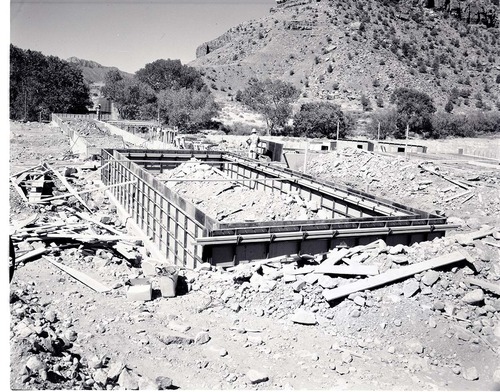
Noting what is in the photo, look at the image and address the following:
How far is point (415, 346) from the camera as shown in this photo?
7.60m

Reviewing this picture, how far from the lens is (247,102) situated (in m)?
53.2

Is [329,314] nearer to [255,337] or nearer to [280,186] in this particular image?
[255,337]

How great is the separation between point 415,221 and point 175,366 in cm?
702

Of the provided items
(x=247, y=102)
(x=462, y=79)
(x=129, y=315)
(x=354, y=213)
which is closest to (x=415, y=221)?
(x=354, y=213)

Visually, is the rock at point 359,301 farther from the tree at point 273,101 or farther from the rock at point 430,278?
the tree at point 273,101

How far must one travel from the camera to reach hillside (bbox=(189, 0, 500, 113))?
232ft

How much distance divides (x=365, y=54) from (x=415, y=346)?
76.3 m

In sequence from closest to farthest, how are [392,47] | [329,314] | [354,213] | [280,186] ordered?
1. [329,314]
2. [354,213]
3. [280,186]
4. [392,47]

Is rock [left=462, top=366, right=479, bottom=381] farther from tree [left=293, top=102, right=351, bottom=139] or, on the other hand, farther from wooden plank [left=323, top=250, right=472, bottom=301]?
tree [left=293, top=102, right=351, bottom=139]

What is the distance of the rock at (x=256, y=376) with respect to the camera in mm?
6691

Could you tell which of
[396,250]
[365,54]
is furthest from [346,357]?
[365,54]

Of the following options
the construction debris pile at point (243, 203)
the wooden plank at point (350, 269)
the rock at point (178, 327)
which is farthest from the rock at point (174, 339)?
the construction debris pile at point (243, 203)

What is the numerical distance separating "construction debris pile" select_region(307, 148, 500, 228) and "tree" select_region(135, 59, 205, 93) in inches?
2048

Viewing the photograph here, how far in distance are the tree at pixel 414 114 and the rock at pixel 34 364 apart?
45526mm
